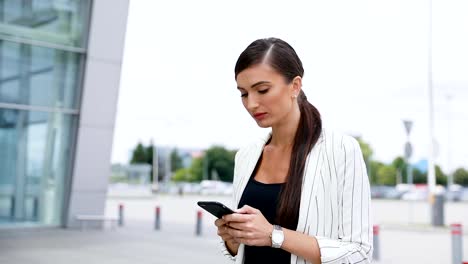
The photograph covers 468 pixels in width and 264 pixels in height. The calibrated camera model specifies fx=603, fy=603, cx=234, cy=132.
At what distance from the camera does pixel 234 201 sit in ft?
7.17

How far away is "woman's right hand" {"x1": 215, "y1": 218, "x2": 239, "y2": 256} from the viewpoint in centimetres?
196

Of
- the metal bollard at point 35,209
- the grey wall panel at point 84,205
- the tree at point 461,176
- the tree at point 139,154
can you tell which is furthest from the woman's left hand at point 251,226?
the tree at point 139,154

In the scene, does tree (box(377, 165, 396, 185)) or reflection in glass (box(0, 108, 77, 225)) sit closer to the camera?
reflection in glass (box(0, 108, 77, 225))

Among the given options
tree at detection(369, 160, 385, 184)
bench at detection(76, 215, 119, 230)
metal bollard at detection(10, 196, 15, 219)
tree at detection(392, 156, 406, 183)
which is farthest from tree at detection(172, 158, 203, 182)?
metal bollard at detection(10, 196, 15, 219)

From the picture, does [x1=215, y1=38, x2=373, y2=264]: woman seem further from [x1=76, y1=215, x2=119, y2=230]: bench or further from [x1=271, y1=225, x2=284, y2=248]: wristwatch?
[x1=76, y1=215, x2=119, y2=230]: bench

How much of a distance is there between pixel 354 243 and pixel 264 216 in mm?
300

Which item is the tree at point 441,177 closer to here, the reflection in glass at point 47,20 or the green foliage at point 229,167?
the green foliage at point 229,167

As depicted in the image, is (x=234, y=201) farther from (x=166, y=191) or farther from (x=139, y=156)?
(x=139, y=156)

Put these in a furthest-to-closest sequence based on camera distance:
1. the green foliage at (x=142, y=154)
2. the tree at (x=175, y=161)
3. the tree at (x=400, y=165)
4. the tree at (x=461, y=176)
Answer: the tree at (x=175, y=161) → the green foliage at (x=142, y=154) → the tree at (x=400, y=165) → the tree at (x=461, y=176)

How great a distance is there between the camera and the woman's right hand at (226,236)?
1962mm

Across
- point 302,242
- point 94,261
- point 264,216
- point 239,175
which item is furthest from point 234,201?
point 94,261

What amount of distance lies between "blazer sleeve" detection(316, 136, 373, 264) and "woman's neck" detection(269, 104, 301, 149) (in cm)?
23

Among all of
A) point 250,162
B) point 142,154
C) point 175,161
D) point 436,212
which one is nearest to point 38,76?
point 436,212

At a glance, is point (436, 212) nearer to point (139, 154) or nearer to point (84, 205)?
point (84, 205)
